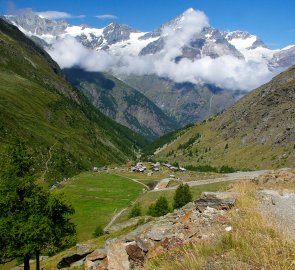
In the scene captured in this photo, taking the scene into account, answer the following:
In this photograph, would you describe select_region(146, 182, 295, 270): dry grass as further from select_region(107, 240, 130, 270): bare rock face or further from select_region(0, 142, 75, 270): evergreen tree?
select_region(0, 142, 75, 270): evergreen tree

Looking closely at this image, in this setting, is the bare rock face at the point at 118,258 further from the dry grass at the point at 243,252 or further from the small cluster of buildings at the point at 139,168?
the small cluster of buildings at the point at 139,168

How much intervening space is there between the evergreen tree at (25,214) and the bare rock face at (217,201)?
2031cm

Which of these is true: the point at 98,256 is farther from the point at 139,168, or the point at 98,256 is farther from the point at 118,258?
the point at 139,168

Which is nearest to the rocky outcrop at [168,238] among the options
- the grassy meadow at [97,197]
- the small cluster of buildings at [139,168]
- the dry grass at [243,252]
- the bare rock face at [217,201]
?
the bare rock face at [217,201]

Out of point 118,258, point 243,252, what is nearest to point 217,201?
point 118,258

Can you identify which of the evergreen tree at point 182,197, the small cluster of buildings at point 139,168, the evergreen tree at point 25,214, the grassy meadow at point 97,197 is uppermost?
the evergreen tree at point 25,214

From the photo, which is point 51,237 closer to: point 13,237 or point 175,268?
point 13,237

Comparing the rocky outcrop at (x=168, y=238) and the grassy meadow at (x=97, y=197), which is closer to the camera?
the rocky outcrop at (x=168, y=238)

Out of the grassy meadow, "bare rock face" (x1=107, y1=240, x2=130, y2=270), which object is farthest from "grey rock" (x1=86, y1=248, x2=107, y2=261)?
the grassy meadow

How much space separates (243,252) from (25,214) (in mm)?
30616

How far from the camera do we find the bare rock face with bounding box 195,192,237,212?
20234mm

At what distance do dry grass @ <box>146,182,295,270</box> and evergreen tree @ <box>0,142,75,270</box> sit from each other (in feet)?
85.2

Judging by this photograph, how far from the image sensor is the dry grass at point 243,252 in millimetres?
10320

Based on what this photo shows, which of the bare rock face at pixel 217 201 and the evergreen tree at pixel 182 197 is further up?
the bare rock face at pixel 217 201
